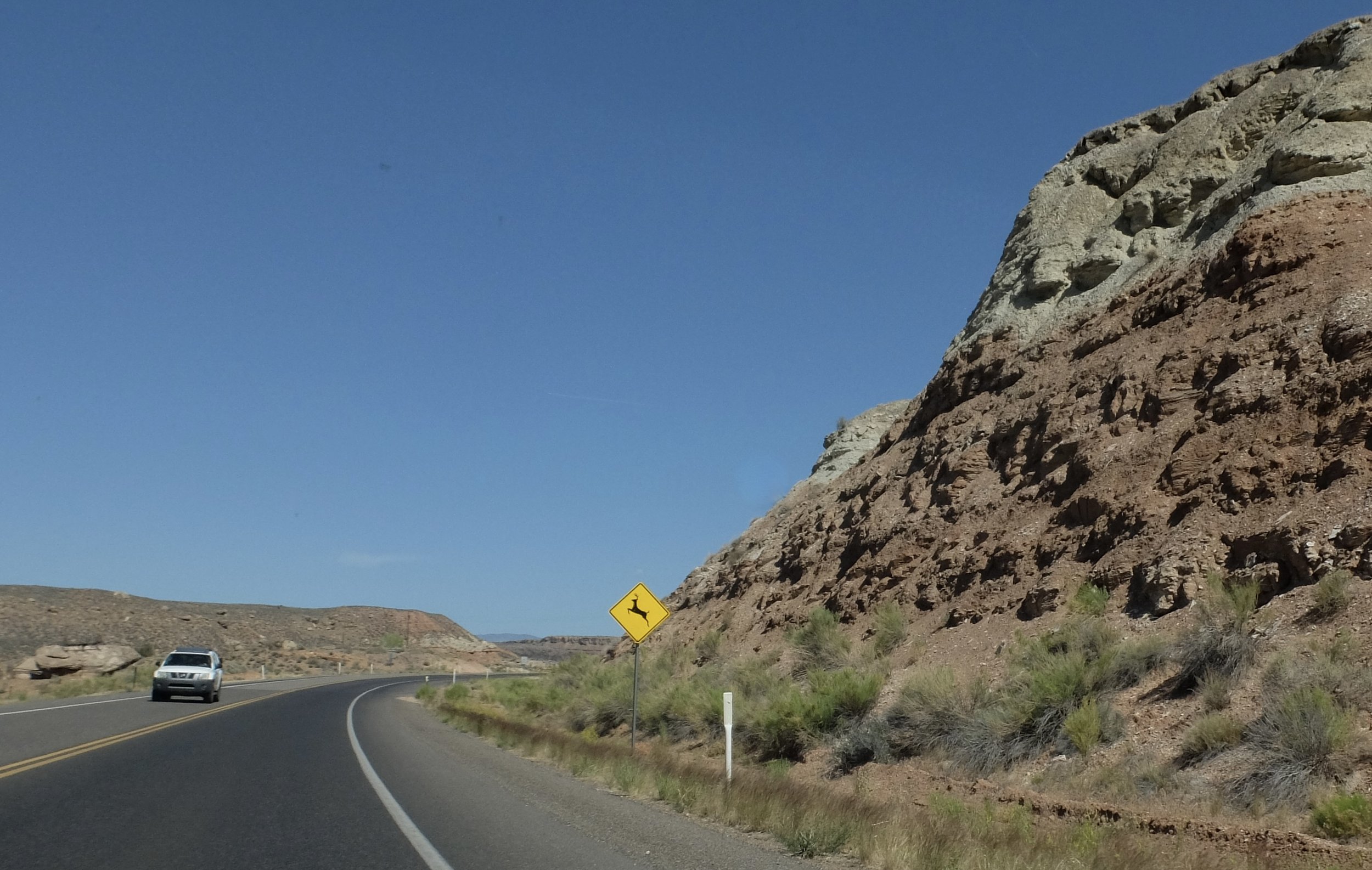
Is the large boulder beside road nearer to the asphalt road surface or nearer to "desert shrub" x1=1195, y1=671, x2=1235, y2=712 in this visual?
the asphalt road surface

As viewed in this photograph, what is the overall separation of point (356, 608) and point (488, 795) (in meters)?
119

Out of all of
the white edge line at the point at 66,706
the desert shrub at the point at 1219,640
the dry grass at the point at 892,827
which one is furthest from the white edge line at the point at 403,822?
the white edge line at the point at 66,706

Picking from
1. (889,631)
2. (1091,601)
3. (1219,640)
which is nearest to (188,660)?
(889,631)

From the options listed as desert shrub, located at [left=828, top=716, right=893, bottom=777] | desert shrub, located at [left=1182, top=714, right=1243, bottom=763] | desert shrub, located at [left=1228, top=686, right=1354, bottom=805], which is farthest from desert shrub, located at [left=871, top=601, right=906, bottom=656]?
desert shrub, located at [left=1228, top=686, right=1354, bottom=805]

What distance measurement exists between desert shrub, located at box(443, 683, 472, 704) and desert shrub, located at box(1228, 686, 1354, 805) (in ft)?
93.8

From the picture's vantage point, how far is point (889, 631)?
20.2 m

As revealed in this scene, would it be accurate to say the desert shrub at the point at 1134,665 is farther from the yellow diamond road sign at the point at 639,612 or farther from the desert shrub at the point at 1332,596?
the yellow diamond road sign at the point at 639,612

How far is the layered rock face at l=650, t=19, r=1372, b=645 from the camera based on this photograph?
15.5 metres

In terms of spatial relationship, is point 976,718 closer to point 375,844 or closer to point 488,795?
point 488,795

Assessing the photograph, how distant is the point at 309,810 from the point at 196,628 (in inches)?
3156

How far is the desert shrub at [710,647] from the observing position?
1068 inches

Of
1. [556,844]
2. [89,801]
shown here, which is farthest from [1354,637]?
[89,801]

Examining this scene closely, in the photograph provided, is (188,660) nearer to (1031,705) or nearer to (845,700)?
(845,700)

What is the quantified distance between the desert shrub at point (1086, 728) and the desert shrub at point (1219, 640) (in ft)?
3.80
